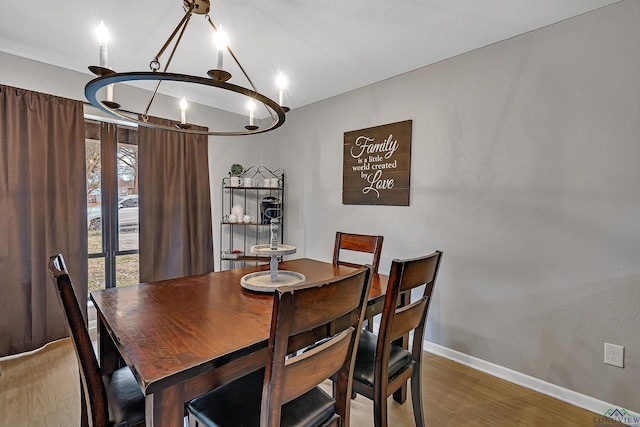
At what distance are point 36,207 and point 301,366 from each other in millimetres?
2713

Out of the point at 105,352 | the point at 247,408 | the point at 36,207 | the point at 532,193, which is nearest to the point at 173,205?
the point at 36,207

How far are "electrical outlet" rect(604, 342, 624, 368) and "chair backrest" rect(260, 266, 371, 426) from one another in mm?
1683

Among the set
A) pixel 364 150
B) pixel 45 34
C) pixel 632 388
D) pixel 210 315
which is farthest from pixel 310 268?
pixel 45 34

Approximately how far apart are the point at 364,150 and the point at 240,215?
5.44 feet

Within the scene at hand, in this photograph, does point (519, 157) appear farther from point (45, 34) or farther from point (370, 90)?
point (45, 34)

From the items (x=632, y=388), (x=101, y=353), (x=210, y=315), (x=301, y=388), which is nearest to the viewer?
(x=301, y=388)

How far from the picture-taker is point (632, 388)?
1.71m

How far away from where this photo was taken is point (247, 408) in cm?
111

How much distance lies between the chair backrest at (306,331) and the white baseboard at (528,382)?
5.18ft

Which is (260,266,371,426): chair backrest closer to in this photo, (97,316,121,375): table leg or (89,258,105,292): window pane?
(97,316,121,375): table leg

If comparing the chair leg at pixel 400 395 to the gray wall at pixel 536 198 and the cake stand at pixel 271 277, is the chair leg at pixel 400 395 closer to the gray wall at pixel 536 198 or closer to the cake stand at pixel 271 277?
the gray wall at pixel 536 198

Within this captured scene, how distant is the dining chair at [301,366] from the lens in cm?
86

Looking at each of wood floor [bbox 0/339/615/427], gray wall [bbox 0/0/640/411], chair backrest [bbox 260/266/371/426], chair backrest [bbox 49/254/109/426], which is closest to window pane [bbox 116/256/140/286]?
wood floor [bbox 0/339/615/427]

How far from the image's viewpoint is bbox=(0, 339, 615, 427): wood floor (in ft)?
5.65
